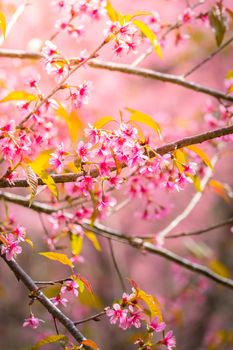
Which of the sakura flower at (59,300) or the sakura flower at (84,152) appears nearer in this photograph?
the sakura flower at (84,152)

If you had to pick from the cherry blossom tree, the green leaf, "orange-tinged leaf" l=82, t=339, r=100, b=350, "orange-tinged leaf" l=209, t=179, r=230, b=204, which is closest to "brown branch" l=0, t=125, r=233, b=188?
the cherry blossom tree

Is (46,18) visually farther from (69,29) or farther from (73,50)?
(69,29)

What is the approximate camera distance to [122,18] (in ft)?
4.44

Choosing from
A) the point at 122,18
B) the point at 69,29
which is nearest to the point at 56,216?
the point at 69,29

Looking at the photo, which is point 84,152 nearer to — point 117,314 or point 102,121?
point 102,121

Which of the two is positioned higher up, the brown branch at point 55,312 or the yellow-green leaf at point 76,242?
the yellow-green leaf at point 76,242

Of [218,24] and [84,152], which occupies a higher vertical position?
[218,24]

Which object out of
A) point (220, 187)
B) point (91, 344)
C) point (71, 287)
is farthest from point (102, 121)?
point (220, 187)

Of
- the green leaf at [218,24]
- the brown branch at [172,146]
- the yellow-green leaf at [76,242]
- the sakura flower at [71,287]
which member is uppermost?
the green leaf at [218,24]

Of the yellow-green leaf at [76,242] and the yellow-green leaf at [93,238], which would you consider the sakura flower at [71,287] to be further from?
the yellow-green leaf at [93,238]

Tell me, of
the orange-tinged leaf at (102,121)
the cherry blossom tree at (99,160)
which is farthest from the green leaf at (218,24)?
the orange-tinged leaf at (102,121)

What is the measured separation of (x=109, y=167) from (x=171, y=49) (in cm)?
616

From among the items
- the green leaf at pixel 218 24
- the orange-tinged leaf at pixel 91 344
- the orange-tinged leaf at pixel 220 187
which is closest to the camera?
the orange-tinged leaf at pixel 91 344

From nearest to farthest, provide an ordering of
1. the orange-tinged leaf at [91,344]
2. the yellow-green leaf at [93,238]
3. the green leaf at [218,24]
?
the orange-tinged leaf at [91,344]
the green leaf at [218,24]
the yellow-green leaf at [93,238]
